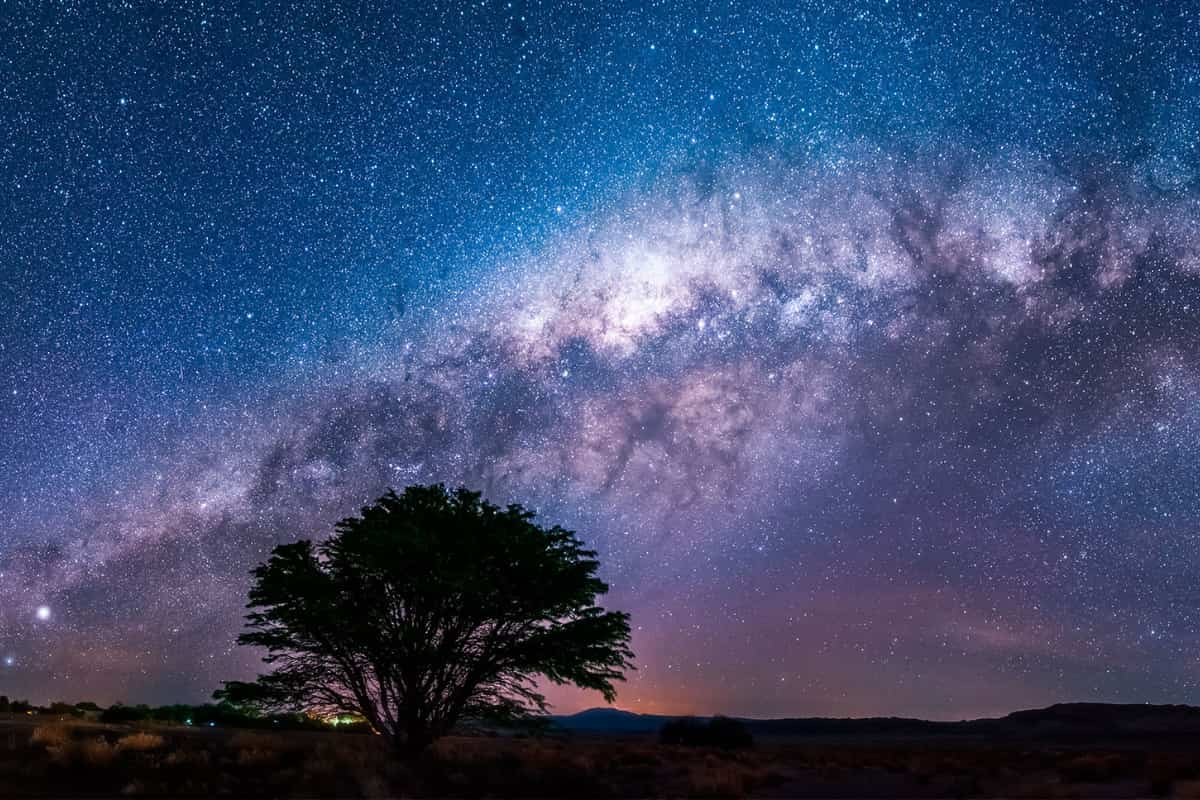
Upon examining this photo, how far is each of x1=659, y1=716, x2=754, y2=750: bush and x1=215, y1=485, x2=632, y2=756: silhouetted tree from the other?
106 feet

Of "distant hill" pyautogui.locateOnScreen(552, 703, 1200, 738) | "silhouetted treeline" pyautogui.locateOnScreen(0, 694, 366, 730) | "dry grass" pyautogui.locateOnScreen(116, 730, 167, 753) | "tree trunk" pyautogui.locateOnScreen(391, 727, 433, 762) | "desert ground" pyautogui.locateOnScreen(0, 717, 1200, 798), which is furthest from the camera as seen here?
"distant hill" pyautogui.locateOnScreen(552, 703, 1200, 738)

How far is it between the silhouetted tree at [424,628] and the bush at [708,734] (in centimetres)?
3243

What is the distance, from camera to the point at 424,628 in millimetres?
24688

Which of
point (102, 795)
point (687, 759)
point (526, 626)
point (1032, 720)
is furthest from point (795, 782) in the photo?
point (1032, 720)

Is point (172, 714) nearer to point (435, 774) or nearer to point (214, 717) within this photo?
point (214, 717)

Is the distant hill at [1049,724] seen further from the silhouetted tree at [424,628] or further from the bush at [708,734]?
the silhouetted tree at [424,628]

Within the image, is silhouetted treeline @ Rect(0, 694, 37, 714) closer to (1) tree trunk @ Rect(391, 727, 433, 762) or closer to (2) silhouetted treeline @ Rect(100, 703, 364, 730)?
(2) silhouetted treeline @ Rect(100, 703, 364, 730)

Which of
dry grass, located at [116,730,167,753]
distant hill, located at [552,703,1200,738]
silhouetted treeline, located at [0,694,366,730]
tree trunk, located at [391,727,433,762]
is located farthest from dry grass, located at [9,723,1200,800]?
distant hill, located at [552,703,1200,738]

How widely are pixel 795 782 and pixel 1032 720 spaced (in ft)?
440

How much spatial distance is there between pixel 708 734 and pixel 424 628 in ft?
116

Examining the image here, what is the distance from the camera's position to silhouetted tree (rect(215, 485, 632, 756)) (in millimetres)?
24031

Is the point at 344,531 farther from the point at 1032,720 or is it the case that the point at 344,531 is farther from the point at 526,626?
the point at 1032,720

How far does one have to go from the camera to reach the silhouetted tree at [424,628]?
2403 centimetres

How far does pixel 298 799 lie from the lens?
776 inches
